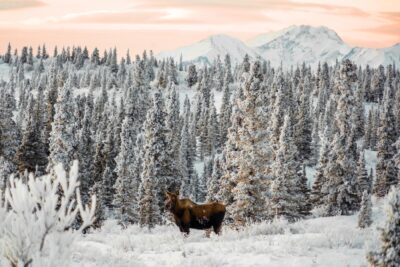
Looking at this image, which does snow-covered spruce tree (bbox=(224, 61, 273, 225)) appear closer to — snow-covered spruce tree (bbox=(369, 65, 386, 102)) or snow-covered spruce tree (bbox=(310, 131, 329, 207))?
snow-covered spruce tree (bbox=(310, 131, 329, 207))

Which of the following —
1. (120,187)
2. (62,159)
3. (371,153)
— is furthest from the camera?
(371,153)

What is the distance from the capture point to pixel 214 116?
12281cm

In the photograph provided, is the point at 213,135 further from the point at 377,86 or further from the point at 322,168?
the point at 377,86

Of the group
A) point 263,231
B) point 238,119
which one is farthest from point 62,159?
point 263,231

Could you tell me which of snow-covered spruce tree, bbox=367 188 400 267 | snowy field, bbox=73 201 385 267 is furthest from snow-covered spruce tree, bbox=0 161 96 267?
snow-covered spruce tree, bbox=367 188 400 267

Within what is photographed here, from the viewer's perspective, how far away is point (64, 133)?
143ft

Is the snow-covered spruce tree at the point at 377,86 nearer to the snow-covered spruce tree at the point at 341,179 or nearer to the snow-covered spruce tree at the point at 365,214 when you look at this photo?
the snow-covered spruce tree at the point at 341,179

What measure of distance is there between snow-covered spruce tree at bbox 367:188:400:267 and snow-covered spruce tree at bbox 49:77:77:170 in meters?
37.1

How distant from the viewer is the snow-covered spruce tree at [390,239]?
798 cm

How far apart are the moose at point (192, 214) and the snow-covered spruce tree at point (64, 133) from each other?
1085 inches

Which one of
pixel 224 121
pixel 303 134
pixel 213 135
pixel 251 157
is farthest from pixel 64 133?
pixel 224 121

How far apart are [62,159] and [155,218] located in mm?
10026

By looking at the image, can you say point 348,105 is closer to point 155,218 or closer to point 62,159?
point 155,218

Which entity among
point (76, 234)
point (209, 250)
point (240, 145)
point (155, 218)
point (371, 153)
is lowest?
point (371, 153)
